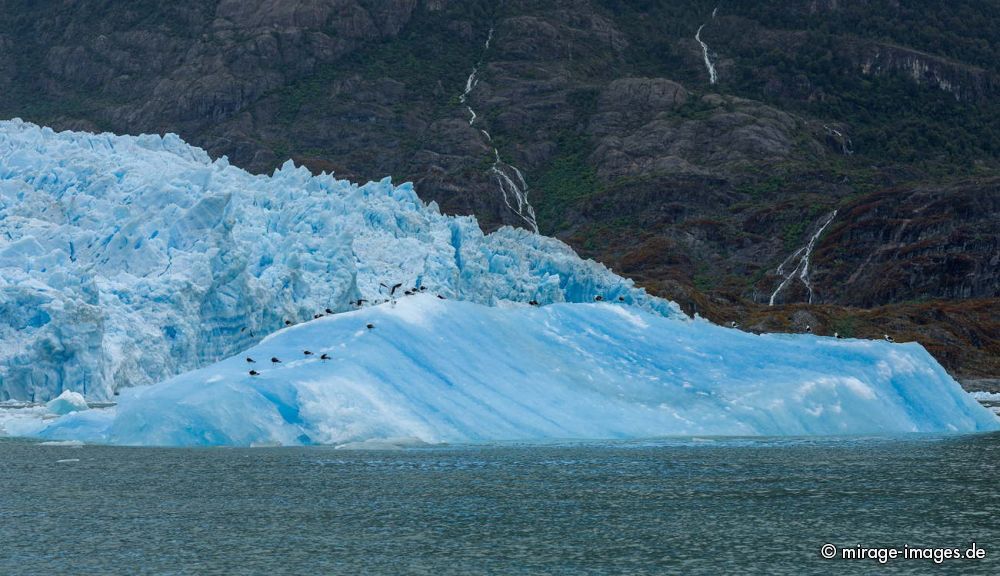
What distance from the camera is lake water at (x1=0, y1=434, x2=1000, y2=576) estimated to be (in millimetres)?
16188

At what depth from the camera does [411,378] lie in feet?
101

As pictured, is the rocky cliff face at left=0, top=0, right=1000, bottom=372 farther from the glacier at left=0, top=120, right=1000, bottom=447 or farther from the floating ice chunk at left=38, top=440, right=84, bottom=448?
the floating ice chunk at left=38, top=440, right=84, bottom=448

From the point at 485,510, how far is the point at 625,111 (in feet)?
438

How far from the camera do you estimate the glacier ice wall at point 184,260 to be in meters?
38.6

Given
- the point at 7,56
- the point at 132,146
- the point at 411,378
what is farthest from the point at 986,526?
the point at 7,56

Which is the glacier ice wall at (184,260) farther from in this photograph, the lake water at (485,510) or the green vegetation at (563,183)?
the green vegetation at (563,183)

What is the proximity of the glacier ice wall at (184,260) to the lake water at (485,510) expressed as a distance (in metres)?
9.67

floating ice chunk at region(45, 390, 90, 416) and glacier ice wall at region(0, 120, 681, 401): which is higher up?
glacier ice wall at region(0, 120, 681, 401)

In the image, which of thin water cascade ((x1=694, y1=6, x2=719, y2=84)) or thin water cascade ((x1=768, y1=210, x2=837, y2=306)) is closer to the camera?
thin water cascade ((x1=768, y1=210, x2=837, y2=306))

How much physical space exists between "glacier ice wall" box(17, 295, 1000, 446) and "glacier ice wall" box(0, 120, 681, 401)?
6.62 meters

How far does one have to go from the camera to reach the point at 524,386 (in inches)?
1282

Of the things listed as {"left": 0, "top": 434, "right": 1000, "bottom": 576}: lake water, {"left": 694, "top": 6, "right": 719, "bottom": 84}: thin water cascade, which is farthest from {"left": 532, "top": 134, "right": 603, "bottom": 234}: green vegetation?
{"left": 0, "top": 434, "right": 1000, "bottom": 576}: lake water

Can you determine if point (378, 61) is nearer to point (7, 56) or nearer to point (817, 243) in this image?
point (7, 56)

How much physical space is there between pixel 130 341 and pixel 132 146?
14.9m
